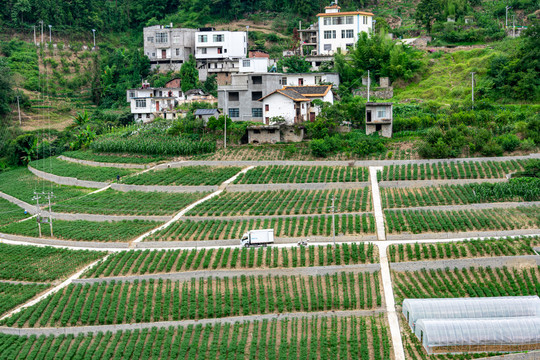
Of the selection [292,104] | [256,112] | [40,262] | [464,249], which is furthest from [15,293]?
[256,112]

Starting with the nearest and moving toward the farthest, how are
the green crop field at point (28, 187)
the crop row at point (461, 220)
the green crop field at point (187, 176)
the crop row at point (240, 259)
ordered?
1. the crop row at point (240, 259)
2. the crop row at point (461, 220)
3. the green crop field at point (187, 176)
4. the green crop field at point (28, 187)

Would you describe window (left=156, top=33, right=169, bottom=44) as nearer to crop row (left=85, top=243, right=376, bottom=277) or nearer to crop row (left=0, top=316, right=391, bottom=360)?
crop row (left=85, top=243, right=376, bottom=277)

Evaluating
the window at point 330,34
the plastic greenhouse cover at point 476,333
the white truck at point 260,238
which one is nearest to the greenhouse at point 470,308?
the plastic greenhouse cover at point 476,333

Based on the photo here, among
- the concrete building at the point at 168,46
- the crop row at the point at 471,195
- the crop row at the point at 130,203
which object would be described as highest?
the concrete building at the point at 168,46

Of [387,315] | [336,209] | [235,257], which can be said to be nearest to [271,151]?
[336,209]

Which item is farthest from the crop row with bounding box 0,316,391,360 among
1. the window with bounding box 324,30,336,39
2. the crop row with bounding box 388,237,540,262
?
the window with bounding box 324,30,336,39

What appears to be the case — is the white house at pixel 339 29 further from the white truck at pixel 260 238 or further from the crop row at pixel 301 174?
the white truck at pixel 260 238

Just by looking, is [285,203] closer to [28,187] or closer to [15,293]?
[15,293]
